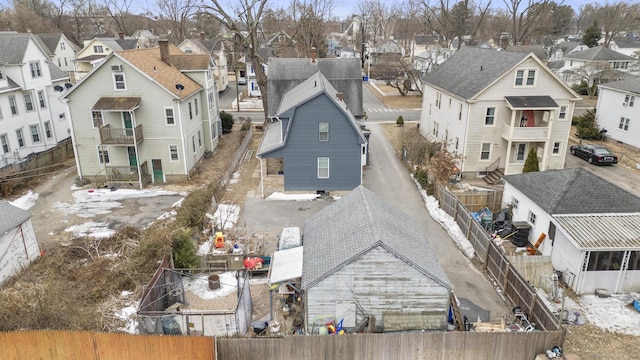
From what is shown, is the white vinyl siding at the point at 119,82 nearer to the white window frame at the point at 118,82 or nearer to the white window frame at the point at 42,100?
the white window frame at the point at 118,82

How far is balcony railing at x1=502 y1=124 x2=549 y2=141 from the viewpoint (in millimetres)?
29312

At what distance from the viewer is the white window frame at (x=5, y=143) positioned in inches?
1214

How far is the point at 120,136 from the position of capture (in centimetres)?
2875

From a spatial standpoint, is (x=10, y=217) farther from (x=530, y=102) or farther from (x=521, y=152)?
(x=521, y=152)

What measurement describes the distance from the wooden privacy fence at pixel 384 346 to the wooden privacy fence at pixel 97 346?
33.1 inches

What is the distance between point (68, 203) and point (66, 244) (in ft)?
22.2

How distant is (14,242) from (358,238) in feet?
49.3

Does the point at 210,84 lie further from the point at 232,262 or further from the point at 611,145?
the point at 611,145

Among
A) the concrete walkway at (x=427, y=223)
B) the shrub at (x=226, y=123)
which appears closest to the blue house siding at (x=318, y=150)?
the concrete walkway at (x=427, y=223)

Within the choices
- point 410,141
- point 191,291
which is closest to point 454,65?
point 410,141

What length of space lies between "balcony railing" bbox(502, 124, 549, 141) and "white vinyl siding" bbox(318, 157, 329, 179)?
12684 mm

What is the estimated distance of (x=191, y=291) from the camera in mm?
16938

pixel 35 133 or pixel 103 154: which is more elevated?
pixel 35 133

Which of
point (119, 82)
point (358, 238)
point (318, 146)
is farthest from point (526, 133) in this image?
point (119, 82)
